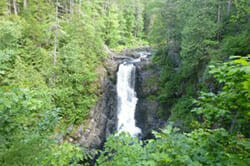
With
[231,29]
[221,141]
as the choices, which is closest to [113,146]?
[221,141]

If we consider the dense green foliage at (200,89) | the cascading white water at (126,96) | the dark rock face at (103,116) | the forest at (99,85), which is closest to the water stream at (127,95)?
the cascading white water at (126,96)

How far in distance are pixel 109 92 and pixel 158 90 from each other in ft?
14.4

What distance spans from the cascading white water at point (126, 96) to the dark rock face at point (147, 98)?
456mm

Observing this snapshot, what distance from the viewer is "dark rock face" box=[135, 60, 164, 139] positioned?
13547mm

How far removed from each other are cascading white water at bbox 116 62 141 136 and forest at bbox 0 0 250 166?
2.19 meters

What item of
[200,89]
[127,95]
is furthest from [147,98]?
[200,89]

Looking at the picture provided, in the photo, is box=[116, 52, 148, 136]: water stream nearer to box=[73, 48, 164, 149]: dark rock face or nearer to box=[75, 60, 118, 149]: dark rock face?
box=[73, 48, 164, 149]: dark rock face

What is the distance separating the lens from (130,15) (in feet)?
98.5

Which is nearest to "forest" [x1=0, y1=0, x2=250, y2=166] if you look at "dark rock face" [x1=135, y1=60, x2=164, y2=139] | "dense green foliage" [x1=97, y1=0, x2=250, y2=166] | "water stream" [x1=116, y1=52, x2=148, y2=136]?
"dense green foliage" [x1=97, y1=0, x2=250, y2=166]

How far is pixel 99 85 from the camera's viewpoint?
13672mm

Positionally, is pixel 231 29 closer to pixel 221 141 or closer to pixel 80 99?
pixel 221 141

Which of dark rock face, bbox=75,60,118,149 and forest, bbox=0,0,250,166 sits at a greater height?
forest, bbox=0,0,250,166

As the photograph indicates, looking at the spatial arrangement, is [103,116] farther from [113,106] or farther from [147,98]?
[147,98]

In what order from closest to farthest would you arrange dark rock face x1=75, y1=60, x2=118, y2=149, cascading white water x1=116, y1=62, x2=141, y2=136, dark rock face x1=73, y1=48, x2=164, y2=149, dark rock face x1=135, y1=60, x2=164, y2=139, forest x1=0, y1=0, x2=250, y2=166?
forest x1=0, y1=0, x2=250, y2=166, dark rock face x1=75, y1=60, x2=118, y2=149, dark rock face x1=73, y1=48, x2=164, y2=149, dark rock face x1=135, y1=60, x2=164, y2=139, cascading white water x1=116, y1=62, x2=141, y2=136
